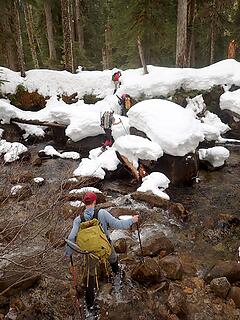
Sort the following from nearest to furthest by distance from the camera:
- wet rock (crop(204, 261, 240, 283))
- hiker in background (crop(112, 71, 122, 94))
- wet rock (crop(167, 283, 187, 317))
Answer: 1. wet rock (crop(167, 283, 187, 317))
2. wet rock (crop(204, 261, 240, 283))
3. hiker in background (crop(112, 71, 122, 94))

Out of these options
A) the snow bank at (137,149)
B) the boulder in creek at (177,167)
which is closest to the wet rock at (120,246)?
the snow bank at (137,149)

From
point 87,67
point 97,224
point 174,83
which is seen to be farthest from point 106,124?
point 87,67

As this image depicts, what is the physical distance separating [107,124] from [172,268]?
7.61 metres

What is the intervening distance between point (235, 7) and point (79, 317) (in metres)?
22.7

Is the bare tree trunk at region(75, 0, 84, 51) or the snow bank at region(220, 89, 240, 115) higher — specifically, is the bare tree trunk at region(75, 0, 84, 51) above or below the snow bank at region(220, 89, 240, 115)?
above

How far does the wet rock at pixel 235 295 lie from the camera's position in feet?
18.4

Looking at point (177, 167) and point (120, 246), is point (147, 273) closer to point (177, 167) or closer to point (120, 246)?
point (120, 246)

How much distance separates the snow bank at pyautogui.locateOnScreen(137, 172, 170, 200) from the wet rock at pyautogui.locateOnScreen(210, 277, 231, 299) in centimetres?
364

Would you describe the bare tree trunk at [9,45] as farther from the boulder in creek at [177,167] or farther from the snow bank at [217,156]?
the snow bank at [217,156]

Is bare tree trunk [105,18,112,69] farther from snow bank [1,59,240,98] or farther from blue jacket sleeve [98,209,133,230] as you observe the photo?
blue jacket sleeve [98,209,133,230]

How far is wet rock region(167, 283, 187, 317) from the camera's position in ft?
17.6

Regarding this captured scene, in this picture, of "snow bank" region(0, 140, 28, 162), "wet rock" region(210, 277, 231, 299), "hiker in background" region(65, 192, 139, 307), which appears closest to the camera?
"hiker in background" region(65, 192, 139, 307)

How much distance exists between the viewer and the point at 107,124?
12.9m

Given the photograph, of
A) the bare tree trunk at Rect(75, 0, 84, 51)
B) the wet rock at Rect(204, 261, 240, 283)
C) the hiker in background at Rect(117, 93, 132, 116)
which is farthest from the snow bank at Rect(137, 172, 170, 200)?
the bare tree trunk at Rect(75, 0, 84, 51)
